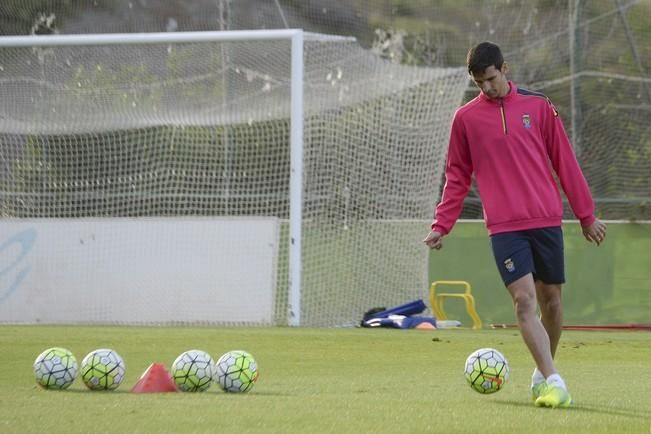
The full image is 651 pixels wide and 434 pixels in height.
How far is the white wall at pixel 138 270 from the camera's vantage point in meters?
17.9

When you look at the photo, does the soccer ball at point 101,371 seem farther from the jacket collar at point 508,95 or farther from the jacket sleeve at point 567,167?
the jacket sleeve at point 567,167

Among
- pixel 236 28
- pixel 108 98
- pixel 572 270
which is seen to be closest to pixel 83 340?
pixel 108 98

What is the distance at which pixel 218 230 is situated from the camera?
1802 cm

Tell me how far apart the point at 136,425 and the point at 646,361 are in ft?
22.7

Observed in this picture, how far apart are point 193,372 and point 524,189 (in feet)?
7.20

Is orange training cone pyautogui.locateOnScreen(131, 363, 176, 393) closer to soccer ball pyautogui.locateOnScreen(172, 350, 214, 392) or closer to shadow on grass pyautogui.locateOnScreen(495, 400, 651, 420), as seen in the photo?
soccer ball pyautogui.locateOnScreen(172, 350, 214, 392)

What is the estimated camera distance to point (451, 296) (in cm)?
1905

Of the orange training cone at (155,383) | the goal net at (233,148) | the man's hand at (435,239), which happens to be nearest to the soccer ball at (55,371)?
the orange training cone at (155,383)

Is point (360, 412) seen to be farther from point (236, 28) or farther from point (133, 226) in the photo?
point (236, 28)

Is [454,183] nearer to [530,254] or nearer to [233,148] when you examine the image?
[530,254]

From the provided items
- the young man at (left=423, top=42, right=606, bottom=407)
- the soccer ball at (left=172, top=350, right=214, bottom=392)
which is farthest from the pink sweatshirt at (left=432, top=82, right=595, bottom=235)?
the soccer ball at (left=172, top=350, right=214, bottom=392)

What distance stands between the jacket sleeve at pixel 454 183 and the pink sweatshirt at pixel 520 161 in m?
0.10

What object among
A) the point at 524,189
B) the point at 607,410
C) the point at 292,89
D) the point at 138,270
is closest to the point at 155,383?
the point at 524,189

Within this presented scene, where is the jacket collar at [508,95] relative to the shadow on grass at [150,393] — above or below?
above
